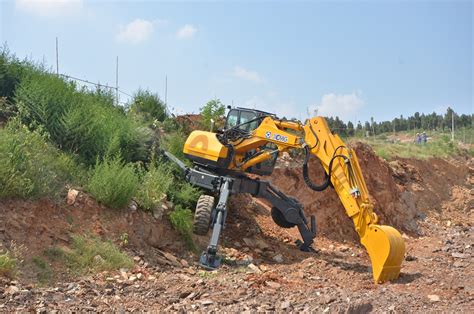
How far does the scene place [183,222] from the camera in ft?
31.4

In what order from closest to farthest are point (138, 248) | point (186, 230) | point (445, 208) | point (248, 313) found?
point (248, 313) → point (138, 248) → point (186, 230) → point (445, 208)

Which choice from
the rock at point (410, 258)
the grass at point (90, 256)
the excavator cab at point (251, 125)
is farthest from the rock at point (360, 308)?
the excavator cab at point (251, 125)

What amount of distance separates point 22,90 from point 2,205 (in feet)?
13.2

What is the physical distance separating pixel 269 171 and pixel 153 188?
95.3 inches

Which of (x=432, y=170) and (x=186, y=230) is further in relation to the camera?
(x=432, y=170)

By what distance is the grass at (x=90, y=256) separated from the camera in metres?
7.29

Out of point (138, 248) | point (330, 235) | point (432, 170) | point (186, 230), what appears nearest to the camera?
point (138, 248)

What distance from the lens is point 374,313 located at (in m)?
5.98

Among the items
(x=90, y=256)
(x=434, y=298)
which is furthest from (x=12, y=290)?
(x=434, y=298)

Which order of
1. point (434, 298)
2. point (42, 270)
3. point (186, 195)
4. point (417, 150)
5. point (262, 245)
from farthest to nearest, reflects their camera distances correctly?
point (417, 150) → point (262, 245) → point (186, 195) → point (42, 270) → point (434, 298)

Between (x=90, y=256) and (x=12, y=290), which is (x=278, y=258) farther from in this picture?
(x=12, y=290)

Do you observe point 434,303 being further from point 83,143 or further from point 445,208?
point 445,208

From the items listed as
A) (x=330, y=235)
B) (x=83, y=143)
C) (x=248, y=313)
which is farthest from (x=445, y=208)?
(x=248, y=313)

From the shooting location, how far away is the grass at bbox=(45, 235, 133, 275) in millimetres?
7293
